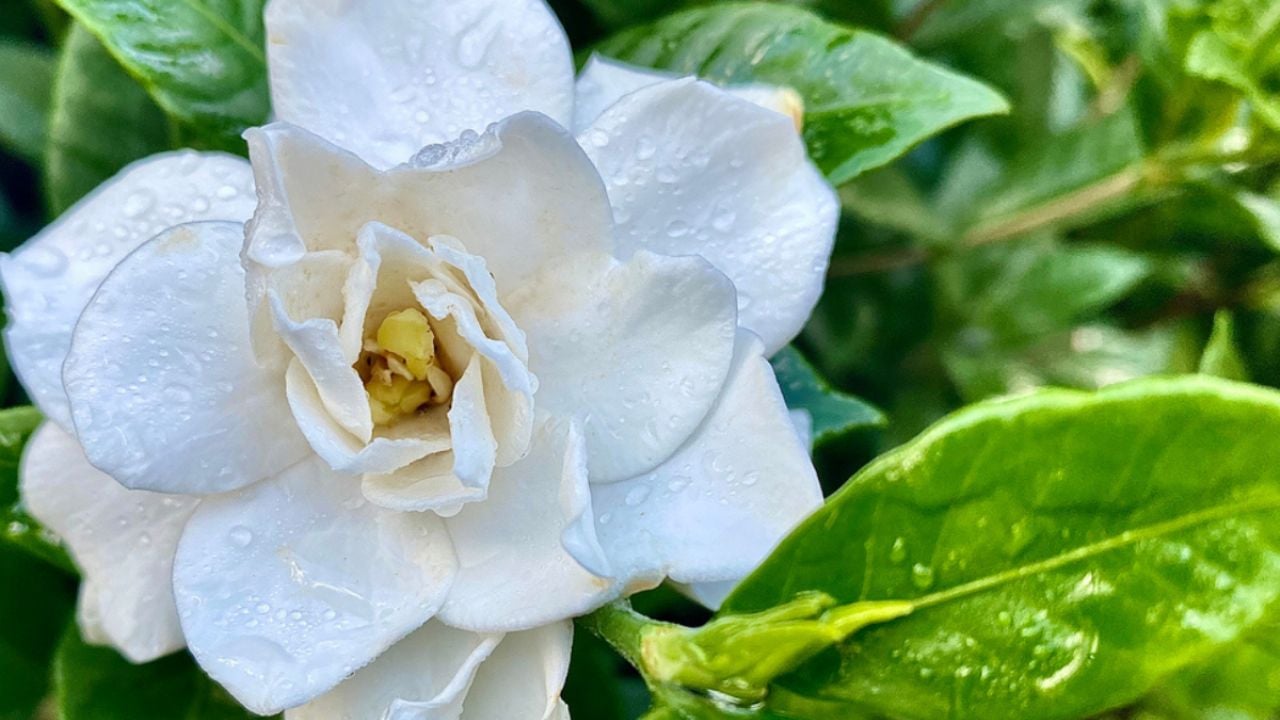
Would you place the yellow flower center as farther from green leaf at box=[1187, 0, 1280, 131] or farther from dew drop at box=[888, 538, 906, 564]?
green leaf at box=[1187, 0, 1280, 131]

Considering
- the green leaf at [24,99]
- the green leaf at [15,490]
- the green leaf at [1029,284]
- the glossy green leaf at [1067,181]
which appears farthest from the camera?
the green leaf at [1029,284]

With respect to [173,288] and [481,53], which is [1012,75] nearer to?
[481,53]

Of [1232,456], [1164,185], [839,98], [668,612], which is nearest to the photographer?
[1232,456]

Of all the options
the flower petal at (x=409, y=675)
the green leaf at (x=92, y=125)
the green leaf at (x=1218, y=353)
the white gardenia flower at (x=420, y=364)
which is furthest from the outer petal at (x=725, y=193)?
the green leaf at (x=92, y=125)

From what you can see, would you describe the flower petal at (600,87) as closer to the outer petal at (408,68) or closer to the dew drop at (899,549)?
the outer petal at (408,68)

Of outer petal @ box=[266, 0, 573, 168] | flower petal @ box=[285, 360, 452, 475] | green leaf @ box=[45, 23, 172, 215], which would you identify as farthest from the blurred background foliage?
flower petal @ box=[285, 360, 452, 475]

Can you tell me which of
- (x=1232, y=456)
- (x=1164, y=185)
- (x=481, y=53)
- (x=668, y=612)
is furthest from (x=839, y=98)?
(x=1164, y=185)
